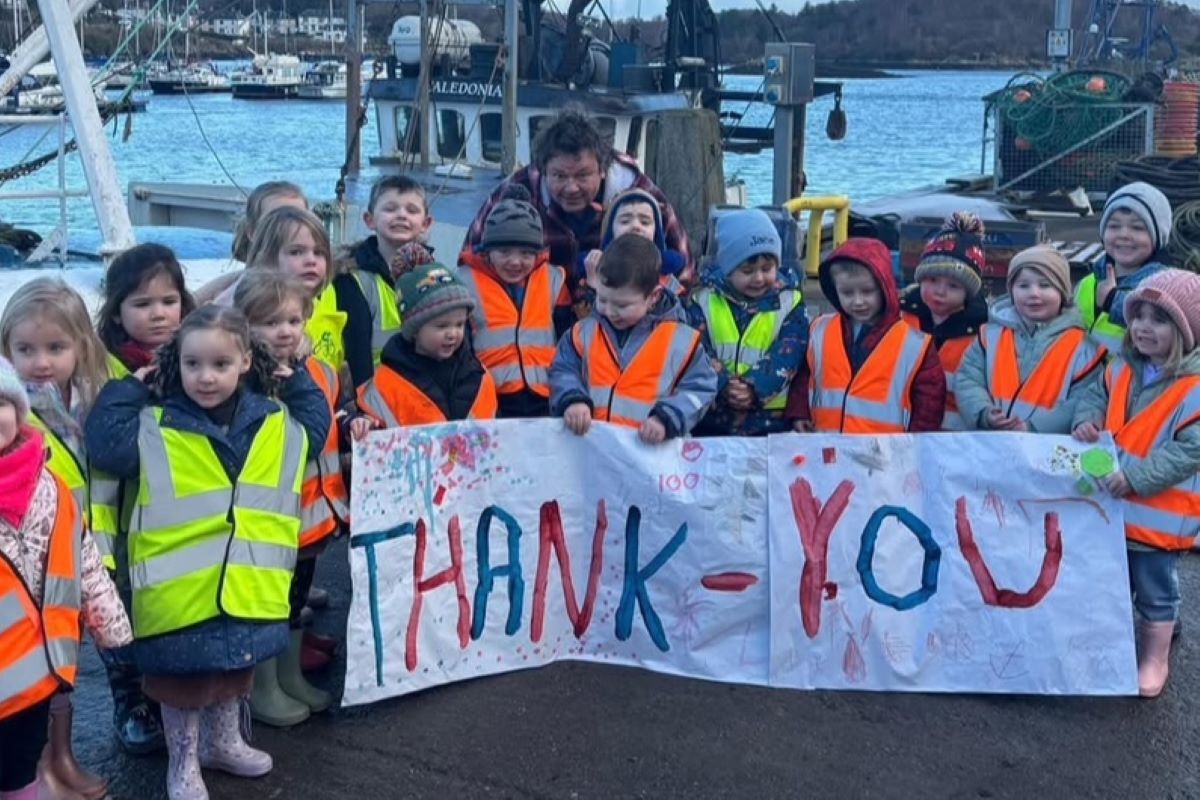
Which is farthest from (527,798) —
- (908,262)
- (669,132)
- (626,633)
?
(669,132)

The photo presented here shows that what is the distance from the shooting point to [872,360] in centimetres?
490

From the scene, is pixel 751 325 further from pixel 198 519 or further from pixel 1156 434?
pixel 198 519

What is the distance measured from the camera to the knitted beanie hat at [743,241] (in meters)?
4.97

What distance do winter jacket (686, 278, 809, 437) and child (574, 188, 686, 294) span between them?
22 cm

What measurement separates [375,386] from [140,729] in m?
1.33

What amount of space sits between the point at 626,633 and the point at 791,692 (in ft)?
1.97

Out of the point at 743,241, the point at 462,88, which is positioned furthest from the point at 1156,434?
the point at 462,88

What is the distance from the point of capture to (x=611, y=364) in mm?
4879

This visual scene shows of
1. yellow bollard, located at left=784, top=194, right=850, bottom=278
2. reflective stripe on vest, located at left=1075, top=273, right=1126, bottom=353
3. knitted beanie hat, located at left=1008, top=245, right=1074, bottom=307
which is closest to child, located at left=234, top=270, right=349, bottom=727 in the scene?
knitted beanie hat, located at left=1008, top=245, right=1074, bottom=307

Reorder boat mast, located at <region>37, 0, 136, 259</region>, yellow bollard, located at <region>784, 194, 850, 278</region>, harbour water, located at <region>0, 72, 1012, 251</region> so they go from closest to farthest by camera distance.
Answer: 1. boat mast, located at <region>37, 0, 136, 259</region>
2. yellow bollard, located at <region>784, 194, 850, 278</region>
3. harbour water, located at <region>0, 72, 1012, 251</region>

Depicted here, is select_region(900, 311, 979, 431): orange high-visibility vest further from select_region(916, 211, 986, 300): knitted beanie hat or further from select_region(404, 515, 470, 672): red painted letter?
select_region(404, 515, 470, 672): red painted letter

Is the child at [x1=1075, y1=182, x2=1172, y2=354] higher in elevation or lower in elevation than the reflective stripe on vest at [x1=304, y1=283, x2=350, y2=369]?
higher

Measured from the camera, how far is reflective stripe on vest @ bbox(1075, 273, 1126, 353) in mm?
5020

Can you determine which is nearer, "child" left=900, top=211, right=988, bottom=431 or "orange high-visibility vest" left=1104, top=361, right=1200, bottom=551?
"orange high-visibility vest" left=1104, top=361, right=1200, bottom=551
